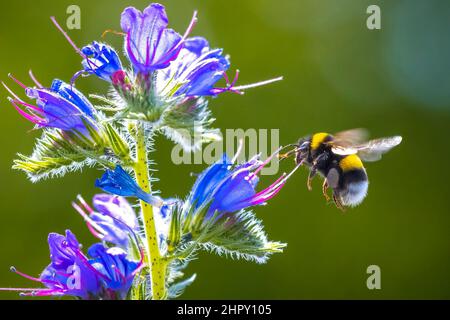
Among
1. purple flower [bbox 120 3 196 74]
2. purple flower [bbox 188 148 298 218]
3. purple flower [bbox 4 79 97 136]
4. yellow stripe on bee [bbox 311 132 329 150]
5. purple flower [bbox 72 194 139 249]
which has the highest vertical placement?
purple flower [bbox 120 3 196 74]

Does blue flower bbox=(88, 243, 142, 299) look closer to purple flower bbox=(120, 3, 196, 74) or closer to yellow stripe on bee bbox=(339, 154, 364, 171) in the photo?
purple flower bbox=(120, 3, 196, 74)

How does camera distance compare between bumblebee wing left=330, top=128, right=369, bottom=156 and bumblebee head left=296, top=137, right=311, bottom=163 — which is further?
bumblebee head left=296, top=137, right=311, bottom=163

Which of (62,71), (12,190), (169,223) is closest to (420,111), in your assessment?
(62,71)

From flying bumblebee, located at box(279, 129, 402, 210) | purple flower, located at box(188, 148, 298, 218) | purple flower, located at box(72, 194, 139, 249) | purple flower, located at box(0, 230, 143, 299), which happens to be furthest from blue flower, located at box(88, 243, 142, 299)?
flying bumblebee, located at box(279, 129, 402, 210)

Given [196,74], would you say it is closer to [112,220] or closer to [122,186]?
[122,186]

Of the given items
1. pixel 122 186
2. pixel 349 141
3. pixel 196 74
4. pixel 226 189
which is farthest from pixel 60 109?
pixel 349 141

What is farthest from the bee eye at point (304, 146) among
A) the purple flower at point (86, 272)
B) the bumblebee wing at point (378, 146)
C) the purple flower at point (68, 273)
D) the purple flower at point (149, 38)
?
the purple flower at point (68, 273)

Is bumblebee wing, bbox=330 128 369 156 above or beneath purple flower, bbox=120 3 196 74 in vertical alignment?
beneath

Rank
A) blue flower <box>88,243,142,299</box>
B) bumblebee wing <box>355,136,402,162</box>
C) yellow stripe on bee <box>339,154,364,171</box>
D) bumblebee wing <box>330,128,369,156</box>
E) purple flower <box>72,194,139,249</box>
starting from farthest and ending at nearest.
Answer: yellow stripe on bee <box>339,154,364,171</box> < bumblebee wing <box>330,128,369,156</box> < bumblebee wing <box>355,136,402,162</box> < purple flower <box>72,194,139,249</box> < blue flower <box>88,243,142,299</box>
